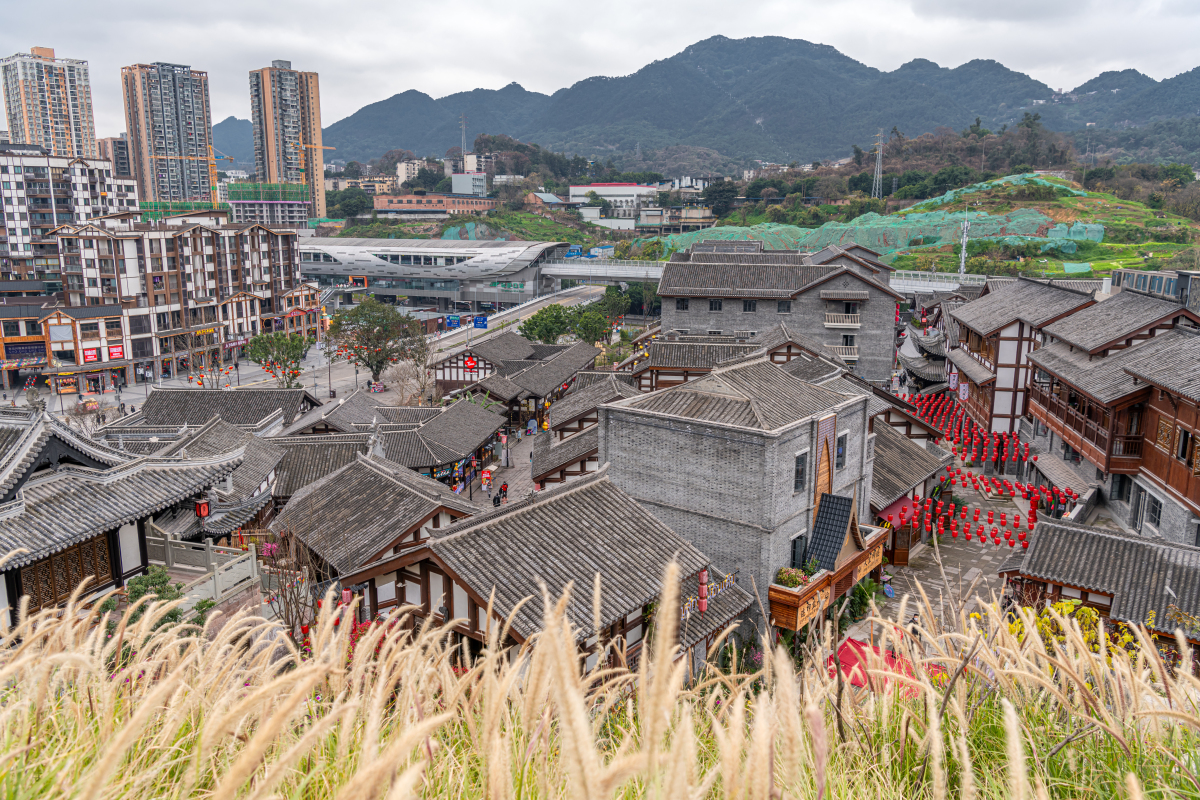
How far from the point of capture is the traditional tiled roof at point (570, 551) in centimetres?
1245

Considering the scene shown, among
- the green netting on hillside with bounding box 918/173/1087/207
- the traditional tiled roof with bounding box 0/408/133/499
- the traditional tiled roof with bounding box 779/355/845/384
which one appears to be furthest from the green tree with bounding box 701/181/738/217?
the traditional tiled roof with bounding box 0/408/133/499

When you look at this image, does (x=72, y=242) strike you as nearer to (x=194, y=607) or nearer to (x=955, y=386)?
(x=194, y=607)

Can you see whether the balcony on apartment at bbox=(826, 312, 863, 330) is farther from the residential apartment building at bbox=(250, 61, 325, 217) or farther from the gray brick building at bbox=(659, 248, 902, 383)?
the residential apartment building at bbox=(250, 61, 325, 217)

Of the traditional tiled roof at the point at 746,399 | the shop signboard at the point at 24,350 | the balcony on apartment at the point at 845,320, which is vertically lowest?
the shop signboard at the point at 24,350

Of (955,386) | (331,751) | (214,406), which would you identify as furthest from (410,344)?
(331,751)

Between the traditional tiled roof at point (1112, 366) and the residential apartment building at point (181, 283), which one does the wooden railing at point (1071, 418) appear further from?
the residential apartment building at point (181, 283)

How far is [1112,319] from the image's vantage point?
25938 millimetres

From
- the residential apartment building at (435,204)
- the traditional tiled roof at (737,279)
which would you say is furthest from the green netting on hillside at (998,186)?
the residential apartment building at (435,204)

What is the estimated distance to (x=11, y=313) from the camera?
51.6m

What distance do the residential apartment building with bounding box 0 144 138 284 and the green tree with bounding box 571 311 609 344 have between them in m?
45.1

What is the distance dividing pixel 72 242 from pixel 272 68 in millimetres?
105223

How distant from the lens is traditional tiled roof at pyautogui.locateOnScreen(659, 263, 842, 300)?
A: 4203 cm

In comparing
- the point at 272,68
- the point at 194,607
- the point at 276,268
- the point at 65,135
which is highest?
the point at 272,68

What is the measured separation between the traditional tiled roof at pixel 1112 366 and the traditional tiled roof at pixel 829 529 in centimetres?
900
